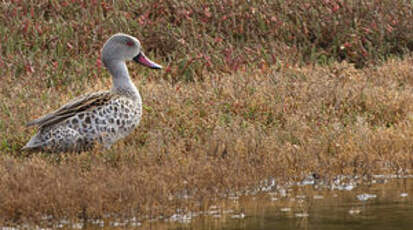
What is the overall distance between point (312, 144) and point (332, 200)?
1.44 m

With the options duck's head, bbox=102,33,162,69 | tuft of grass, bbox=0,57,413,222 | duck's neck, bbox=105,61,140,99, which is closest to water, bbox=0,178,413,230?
tuft of grass, bbox=0,57,413,222

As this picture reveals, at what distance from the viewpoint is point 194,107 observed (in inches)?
420

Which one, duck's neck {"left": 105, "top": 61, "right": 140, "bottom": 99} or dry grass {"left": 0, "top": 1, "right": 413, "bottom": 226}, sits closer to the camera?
dry grass {"left": 0, "top": 1, "right": 413, "bottom": 226}

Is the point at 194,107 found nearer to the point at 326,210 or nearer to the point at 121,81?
the point at 121,81

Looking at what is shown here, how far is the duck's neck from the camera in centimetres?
940

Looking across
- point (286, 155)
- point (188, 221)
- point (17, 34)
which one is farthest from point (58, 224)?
point (17, 34)

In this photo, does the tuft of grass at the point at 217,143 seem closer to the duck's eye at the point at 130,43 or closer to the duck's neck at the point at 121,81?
the duck's neck at the point at 121,81

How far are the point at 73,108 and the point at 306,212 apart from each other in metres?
2.87

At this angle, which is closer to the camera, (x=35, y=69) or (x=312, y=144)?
(x=312, y=144)

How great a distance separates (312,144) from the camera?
9141 millimetres

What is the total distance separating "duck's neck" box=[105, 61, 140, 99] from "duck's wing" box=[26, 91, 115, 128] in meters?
0.26

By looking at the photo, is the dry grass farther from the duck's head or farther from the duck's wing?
the duck's head

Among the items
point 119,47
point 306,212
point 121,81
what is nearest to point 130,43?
point 119,47

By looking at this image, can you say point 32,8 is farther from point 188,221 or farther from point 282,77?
point 188,221
